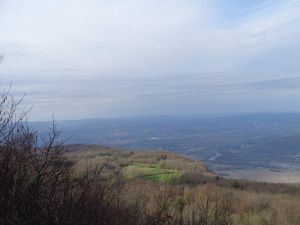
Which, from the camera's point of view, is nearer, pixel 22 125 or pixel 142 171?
pixel 22 125

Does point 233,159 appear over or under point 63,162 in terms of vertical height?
under

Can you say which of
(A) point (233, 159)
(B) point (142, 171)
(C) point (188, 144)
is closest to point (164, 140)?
(C) point (188, 144)

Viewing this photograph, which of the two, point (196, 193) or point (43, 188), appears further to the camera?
point (196, 193)

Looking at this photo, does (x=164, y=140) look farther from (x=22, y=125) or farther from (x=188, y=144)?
(x=22, y=125)

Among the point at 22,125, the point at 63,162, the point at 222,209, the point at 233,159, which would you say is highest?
the point at 22,125

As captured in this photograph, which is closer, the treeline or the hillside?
the treeline

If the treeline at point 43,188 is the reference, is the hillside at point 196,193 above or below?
below

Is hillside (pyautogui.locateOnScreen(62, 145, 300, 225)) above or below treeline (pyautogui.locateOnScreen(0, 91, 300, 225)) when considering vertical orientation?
below

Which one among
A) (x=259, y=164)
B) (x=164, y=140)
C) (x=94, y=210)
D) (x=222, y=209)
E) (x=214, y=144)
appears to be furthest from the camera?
(x=214, y=144)

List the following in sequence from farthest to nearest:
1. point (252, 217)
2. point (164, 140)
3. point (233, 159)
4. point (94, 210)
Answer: point (164, 140), point (233, 159), point (252, 217), point (94, 210)

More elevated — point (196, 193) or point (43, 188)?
point (43, 188)

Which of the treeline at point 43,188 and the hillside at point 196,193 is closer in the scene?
the treeline at point 43,188
